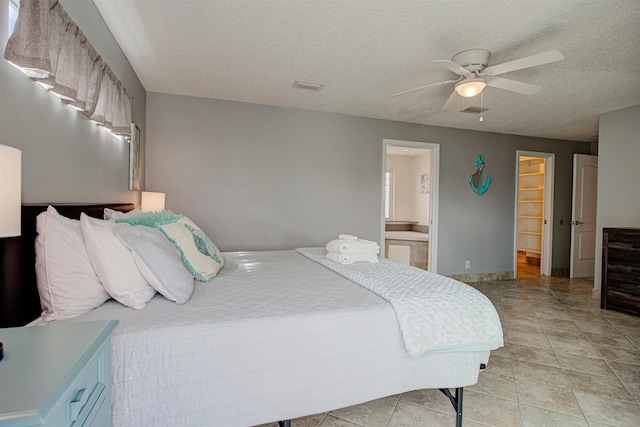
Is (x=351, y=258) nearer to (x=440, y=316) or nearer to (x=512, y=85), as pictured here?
(x=440, y=316)

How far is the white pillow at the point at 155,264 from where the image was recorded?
1435 mm

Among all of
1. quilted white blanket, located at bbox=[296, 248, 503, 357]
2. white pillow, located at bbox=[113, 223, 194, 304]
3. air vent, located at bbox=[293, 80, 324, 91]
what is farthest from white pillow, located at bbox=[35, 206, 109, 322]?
air vent, located at bbox=[293, 80, 324, 91]

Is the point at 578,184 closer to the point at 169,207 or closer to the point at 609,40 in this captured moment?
the point at 609,40

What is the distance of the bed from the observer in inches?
46.8

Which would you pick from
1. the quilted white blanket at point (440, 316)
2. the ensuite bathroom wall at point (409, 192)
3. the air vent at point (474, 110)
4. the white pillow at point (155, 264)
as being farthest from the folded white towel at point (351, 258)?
the ensuite bathroom wall at point (409, 192)

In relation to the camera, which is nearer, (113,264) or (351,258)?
(113,264)

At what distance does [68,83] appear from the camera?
1.50 meters

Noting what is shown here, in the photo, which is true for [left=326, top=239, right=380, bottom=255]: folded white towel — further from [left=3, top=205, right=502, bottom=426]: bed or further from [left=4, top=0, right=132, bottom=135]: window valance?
[left=4, top=0, right=132, bottom=135]: window valance

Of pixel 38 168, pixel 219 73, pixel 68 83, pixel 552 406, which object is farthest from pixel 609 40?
pixel 38 168

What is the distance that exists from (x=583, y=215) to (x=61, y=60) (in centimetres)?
667

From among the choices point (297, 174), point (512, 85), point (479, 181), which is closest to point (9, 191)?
point (512, 85)

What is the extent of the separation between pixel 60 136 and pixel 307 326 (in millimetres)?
1522

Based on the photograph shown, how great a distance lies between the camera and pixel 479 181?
5.07 meters

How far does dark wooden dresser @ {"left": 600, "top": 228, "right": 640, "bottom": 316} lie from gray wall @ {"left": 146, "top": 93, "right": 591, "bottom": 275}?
5.15ft
